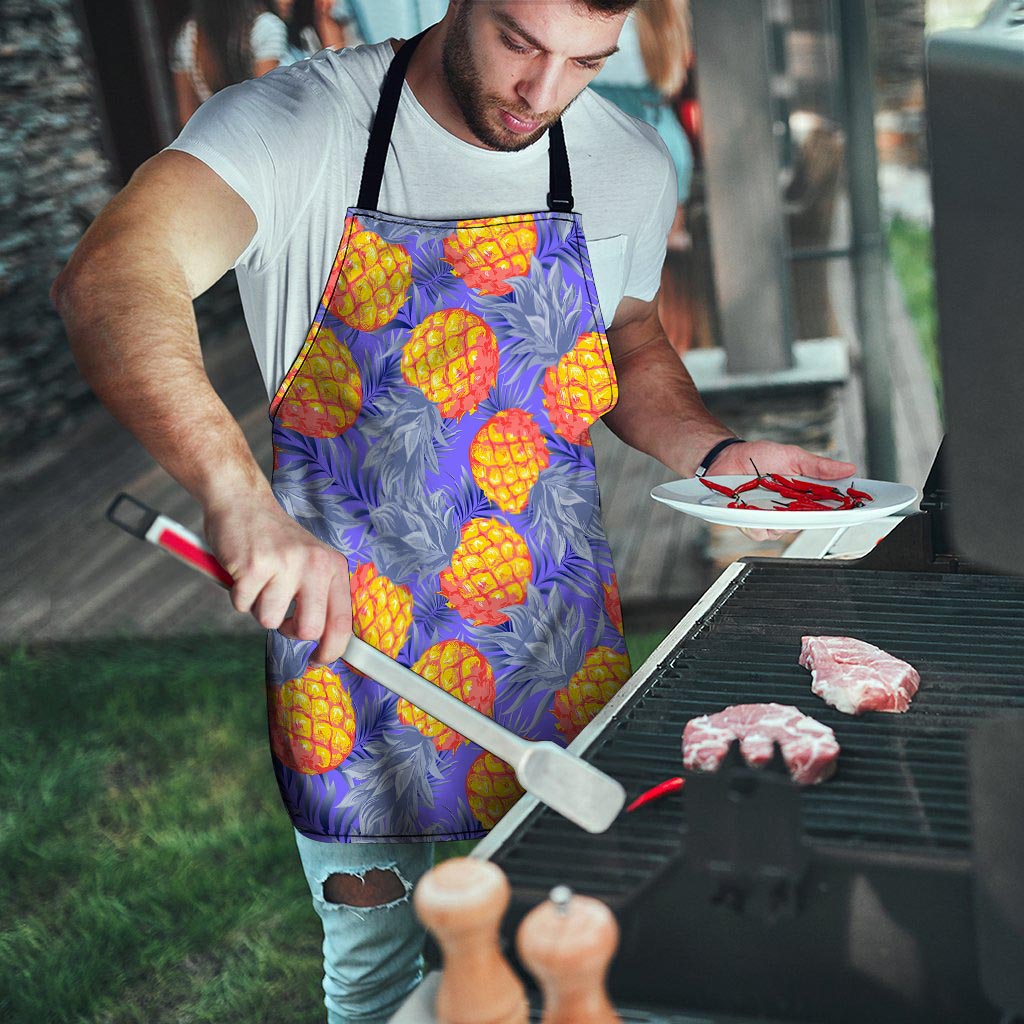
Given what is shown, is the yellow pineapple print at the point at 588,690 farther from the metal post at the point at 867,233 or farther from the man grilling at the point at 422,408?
the metal post at the point at 867,233

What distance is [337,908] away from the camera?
5.93 ft

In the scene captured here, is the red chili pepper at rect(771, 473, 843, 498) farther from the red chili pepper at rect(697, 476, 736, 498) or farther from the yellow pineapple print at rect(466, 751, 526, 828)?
the yellow pineapple print at rect(466, 751, 526, 828)

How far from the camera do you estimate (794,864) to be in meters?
0.98

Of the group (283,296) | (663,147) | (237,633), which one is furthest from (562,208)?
(237,633)

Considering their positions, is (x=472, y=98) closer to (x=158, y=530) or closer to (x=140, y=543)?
(x=158, y=530)

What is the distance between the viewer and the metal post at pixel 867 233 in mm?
4207

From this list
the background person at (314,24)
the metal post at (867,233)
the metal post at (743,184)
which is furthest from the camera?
the background person at (314,24)

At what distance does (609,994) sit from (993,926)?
0.29m

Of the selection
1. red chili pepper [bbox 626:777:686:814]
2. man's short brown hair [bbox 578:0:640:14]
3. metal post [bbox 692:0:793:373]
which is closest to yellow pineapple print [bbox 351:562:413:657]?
red chili pepper [bbox 626:777:686:814]

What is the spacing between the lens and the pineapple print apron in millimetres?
1751

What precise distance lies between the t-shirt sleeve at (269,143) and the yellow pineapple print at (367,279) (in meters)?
0.08

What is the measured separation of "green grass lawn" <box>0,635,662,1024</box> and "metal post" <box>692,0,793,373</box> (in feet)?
3.78

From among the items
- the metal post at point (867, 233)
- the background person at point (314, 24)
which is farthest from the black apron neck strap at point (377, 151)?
the background person at point (314, 24)

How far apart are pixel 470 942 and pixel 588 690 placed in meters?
1.01
